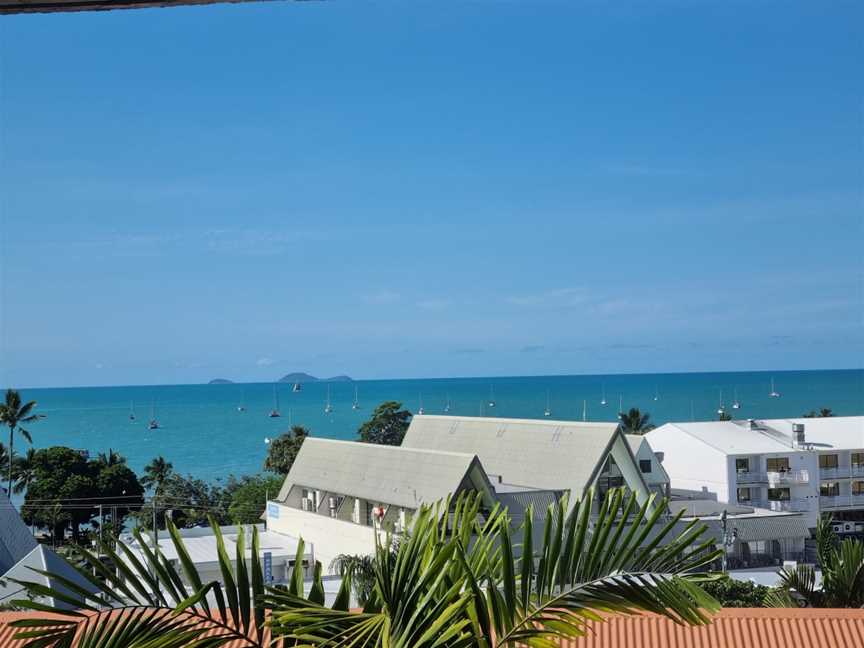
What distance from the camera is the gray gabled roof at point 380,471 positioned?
34.2 m

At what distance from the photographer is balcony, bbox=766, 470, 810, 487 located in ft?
172

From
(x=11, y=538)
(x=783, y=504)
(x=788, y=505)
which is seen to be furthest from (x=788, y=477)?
(x=11, y=538)

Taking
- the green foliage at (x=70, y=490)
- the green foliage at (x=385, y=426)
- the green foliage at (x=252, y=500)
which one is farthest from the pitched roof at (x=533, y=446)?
the green foliage at (x=385, y=426)

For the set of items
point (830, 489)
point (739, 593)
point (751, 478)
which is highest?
point (751, 478)

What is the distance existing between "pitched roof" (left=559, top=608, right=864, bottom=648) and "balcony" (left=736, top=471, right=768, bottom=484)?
41025 mm

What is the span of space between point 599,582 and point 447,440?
130 feet

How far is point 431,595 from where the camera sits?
4.68 metres

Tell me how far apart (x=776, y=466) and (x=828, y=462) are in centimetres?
342

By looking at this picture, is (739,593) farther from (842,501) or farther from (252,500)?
(252,500)

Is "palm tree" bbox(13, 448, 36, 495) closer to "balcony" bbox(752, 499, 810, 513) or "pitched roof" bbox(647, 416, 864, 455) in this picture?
"pitched roof" bbox(647, 416, 864, 455)

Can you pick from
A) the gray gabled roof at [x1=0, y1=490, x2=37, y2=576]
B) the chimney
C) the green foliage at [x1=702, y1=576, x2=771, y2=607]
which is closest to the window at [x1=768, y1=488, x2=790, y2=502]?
the chimney

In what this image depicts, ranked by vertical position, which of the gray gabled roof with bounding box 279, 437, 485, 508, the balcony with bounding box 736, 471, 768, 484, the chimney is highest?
the chimney

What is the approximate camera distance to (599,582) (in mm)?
5059

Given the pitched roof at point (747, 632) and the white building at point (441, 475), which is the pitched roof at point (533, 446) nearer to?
the white building at point (441, 475)
